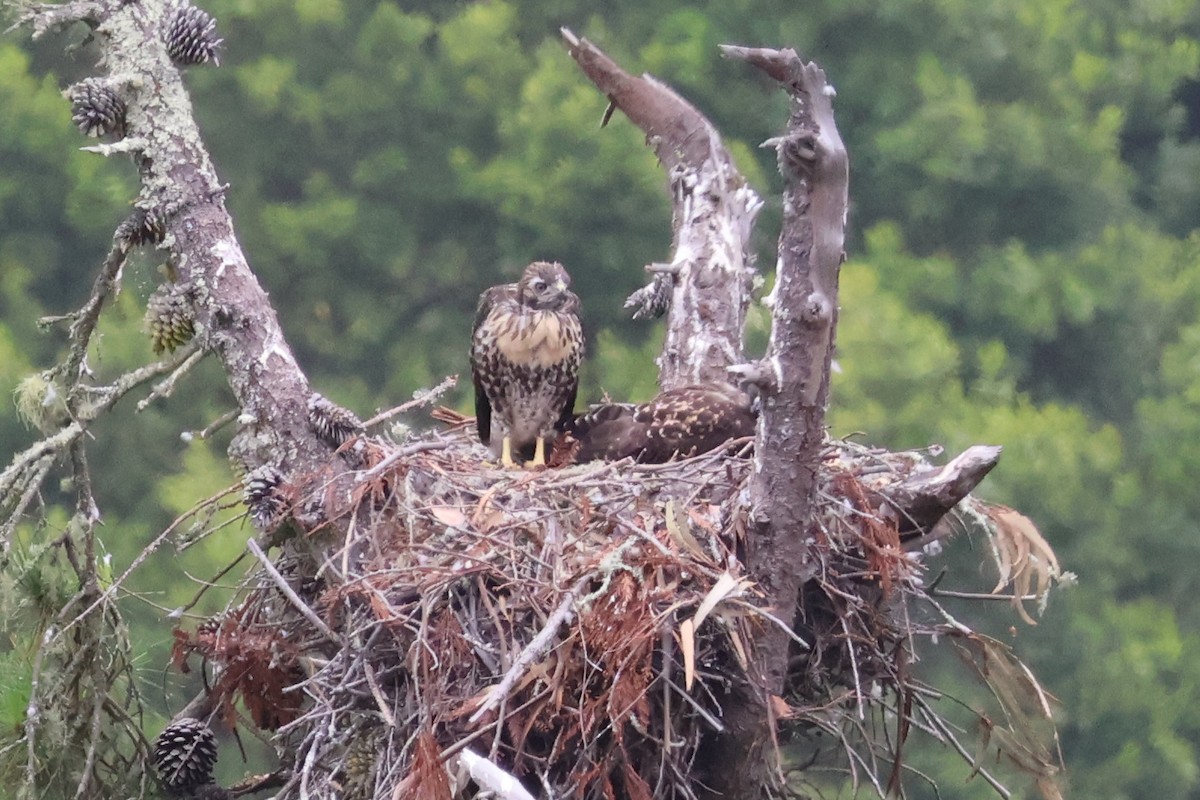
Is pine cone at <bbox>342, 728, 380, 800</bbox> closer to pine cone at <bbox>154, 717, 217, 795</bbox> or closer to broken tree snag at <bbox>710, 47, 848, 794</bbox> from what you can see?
pine cone at <bbox>154, 717, 217, 795</bbox>

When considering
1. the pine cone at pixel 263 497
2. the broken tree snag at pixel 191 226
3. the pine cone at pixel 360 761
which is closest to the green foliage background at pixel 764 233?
the broken tree snag at pixel 191 226

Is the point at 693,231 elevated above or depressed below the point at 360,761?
above

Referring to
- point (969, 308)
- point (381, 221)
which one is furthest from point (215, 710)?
point (969, 308)

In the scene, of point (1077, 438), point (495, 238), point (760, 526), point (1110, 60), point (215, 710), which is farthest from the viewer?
point (1110, 60)

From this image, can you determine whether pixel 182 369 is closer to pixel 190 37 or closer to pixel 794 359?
pixel 190 37

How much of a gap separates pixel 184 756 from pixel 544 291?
51.0 inches

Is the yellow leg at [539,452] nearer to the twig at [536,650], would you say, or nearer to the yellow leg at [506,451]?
the yellow leg at [506,451]

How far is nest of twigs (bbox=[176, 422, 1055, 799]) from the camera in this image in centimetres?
240

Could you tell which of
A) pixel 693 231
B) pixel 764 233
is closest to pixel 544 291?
pixel 693 231

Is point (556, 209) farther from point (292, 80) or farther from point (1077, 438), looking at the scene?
point (1077, 438)

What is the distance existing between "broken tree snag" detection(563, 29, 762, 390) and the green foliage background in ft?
6.69

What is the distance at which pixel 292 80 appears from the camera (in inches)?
278

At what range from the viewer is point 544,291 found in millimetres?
3539

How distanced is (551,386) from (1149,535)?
4198 mm
